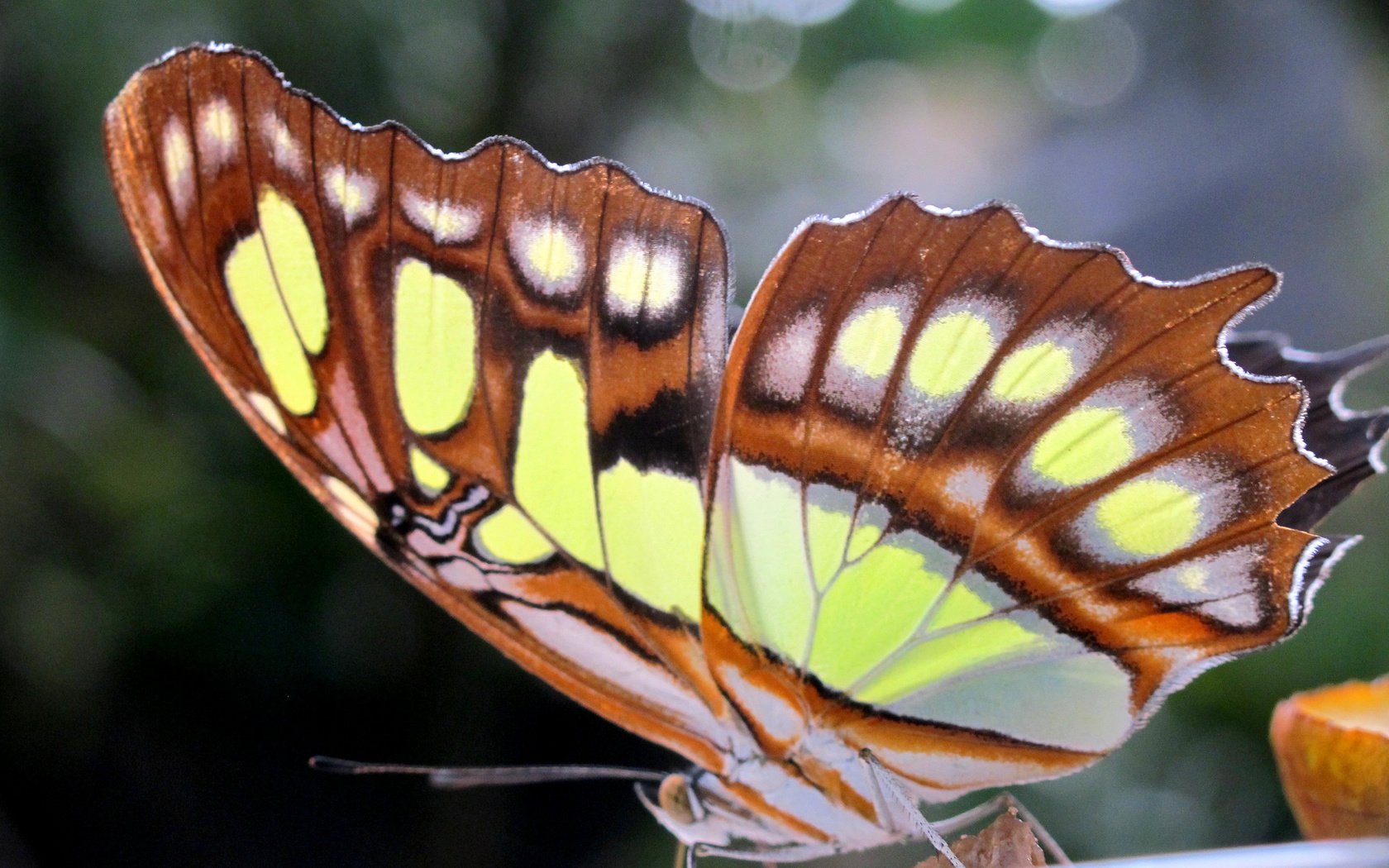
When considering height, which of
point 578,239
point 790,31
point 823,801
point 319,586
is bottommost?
point 319,586

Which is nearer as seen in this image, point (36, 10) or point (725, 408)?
point (725, 408)

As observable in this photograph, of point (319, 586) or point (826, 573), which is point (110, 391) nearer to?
point (319, 586)

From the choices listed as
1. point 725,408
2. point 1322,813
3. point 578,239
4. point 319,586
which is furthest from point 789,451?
point 319,586

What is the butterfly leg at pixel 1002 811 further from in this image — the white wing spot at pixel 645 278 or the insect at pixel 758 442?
the white wing spot at pixel 645 278

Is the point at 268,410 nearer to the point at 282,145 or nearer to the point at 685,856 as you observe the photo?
the point at 282,145

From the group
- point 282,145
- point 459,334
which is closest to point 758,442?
point 459,334

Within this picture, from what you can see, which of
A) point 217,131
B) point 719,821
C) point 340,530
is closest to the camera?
point 217,131
